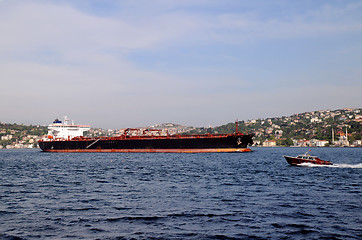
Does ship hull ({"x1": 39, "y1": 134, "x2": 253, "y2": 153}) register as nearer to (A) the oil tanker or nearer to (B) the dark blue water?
(A) the oil tanker

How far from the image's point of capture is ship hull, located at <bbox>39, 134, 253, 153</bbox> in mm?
84250

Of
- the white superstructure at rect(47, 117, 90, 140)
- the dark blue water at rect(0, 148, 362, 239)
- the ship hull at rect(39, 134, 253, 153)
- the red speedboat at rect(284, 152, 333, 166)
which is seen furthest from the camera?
the white superstructure at rect(47, 117, 90, 140)

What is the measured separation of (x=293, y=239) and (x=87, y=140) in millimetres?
95304

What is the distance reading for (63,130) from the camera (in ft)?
Result: 405

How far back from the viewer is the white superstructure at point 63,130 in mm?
123000

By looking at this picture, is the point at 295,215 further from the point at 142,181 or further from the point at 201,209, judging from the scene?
the point at 142,181

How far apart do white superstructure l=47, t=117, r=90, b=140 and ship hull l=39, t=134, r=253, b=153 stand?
14543mm

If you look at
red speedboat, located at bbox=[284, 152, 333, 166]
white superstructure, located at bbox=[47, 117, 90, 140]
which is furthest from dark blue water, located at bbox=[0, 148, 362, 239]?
white superstructure, located at bbox=[47, 117, 90, 140]

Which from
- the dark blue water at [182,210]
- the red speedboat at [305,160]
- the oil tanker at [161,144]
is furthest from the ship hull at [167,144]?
the dark blue water at [182,210]

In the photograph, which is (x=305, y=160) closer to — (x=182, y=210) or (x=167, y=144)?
(x=182, y=210)

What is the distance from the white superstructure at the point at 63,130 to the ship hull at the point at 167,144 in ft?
47.7

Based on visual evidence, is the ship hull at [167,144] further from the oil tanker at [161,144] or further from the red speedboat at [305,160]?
the red speedboat at [305,160]

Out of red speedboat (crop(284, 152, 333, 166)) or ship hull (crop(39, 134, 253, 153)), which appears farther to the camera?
ship hull (crop(39, 134, 253, 153))

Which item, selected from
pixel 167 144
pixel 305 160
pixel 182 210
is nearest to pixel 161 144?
pixel 167 144
